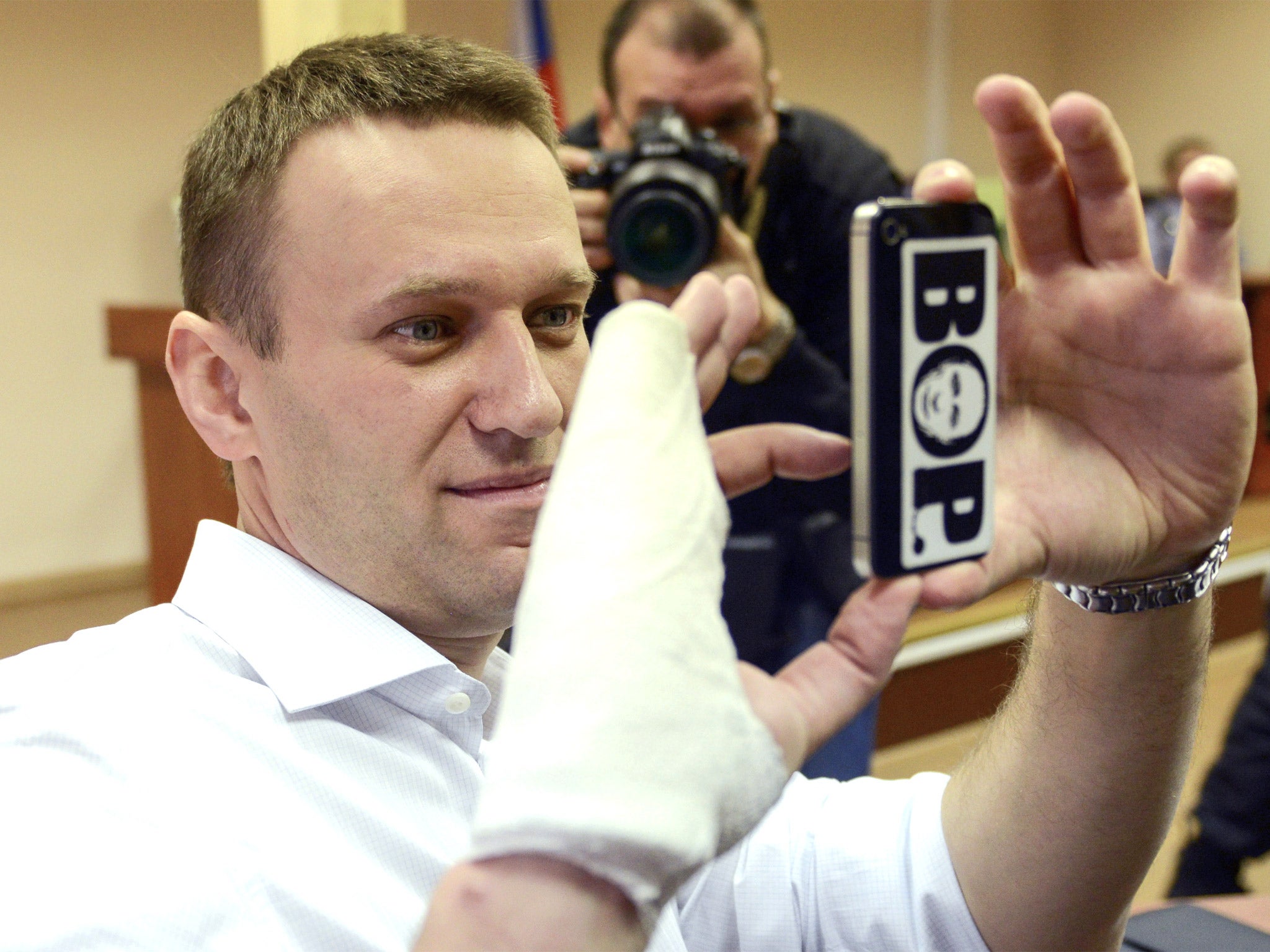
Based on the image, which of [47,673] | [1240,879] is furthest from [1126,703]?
[1240,879]

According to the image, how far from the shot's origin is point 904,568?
517 mm

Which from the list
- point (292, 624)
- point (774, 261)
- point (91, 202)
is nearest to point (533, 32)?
point (91, 202)

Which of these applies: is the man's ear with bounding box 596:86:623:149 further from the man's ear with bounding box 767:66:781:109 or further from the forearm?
the forearm

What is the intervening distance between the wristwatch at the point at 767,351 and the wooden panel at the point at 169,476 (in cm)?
91

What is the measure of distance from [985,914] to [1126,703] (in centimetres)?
19

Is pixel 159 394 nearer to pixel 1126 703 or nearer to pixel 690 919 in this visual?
pixel 690 919

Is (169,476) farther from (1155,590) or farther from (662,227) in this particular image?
(1155,590)

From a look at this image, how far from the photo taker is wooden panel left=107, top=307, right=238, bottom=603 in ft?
6.16

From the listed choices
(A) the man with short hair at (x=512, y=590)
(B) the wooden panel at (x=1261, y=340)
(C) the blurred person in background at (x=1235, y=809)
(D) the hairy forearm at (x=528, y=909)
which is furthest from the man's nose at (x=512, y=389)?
(B) the wooden panel at (x=1261, y=340)

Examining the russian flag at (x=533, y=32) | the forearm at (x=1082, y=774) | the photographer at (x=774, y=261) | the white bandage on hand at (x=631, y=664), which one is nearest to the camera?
the white bandage on hand at (x=631, y=664)

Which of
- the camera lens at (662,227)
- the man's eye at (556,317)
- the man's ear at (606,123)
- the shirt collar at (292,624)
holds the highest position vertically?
the man's ear at (606,123)

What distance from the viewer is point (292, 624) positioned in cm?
74

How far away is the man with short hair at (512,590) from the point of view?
44cm

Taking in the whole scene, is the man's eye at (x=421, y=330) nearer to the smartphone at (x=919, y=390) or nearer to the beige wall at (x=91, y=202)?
the smartphone at (x=919, y=390)
